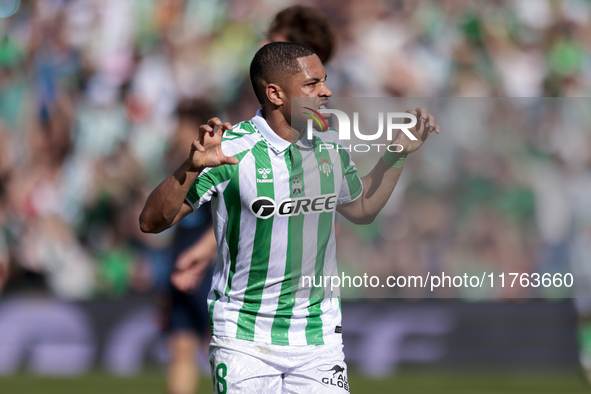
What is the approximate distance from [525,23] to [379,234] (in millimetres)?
3424

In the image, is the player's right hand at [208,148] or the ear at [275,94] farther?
the ear at [275,94]

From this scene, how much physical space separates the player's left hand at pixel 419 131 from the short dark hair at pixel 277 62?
482 mm

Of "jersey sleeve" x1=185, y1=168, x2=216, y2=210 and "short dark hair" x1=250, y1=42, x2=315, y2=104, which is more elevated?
"short dark hair" x1=250, y1=42, x2=315, y2=104

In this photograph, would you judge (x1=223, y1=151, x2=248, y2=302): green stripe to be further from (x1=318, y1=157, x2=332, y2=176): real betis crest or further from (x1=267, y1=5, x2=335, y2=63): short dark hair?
(x1=267, y1=5, x2=335, y2=63): short dark hair

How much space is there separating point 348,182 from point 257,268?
55cm

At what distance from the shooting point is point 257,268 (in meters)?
3.06

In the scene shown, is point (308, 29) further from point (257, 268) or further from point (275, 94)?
point (257, 268)

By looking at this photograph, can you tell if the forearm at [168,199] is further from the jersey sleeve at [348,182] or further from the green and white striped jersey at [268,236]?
the jersey sleeve at [348,182]

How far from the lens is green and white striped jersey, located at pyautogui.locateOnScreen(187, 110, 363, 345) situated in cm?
301

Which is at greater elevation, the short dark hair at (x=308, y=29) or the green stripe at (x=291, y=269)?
the short dark hair at (x=308, y=29)

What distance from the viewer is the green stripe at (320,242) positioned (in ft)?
10.1

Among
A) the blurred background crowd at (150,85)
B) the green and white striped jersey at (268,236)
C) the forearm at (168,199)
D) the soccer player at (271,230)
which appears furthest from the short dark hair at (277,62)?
the blurred background crowd at (150,85)

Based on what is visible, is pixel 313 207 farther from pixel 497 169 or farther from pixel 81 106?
pixel 81 106

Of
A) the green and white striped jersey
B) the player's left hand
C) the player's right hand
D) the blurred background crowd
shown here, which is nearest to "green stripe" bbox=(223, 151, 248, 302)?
the green and white striped jersey
